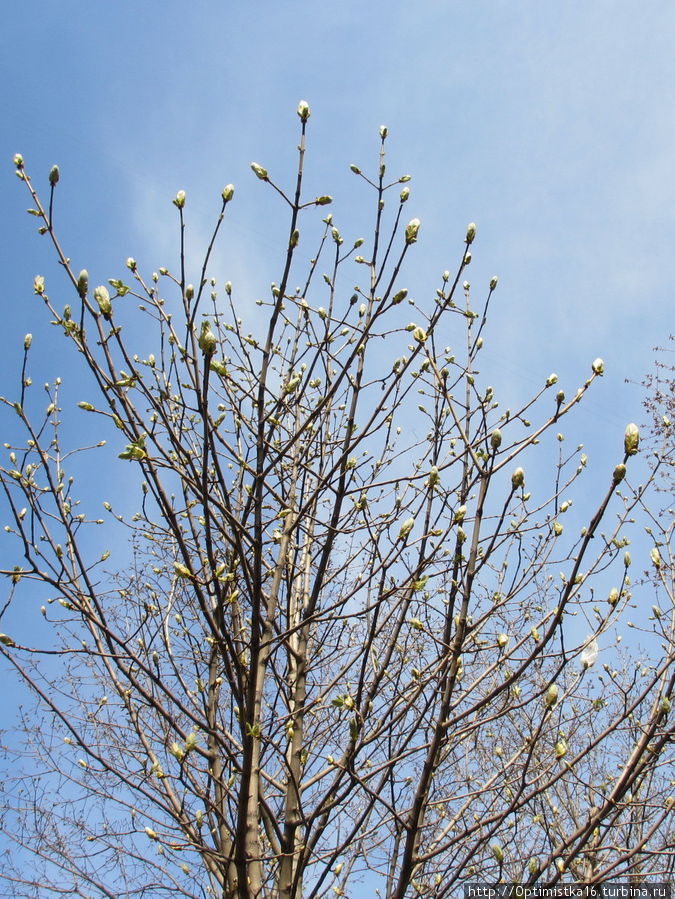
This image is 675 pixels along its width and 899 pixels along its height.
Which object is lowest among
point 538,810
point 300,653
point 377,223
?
point 538,810

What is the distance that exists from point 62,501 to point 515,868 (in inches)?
232

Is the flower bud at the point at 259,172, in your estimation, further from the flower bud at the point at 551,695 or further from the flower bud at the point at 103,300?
the flower bud at the point at 551,695

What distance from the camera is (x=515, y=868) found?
6.29 m

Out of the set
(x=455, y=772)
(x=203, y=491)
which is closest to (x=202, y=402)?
(x=203, y=491)

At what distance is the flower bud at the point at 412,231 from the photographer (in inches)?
91.0

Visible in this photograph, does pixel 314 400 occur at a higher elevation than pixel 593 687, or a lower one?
higher

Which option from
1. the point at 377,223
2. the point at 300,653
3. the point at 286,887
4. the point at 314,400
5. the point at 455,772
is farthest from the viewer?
the point at 455,772

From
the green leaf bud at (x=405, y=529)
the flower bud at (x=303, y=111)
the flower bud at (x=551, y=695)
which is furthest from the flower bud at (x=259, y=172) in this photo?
the flower bud at (x=551, y=695)

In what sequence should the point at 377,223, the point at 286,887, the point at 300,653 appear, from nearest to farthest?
the point at 377,223
the point at 286,887
the point at 300,653

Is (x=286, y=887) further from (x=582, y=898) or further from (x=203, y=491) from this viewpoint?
(x=203, y=491)

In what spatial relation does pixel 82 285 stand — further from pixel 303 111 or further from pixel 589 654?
pixel 589 654

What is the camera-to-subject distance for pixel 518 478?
80.4 inches

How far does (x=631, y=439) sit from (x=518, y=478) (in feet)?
1.14

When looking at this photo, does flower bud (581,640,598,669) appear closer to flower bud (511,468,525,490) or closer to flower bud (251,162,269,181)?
flower bud (511,468,525,490)
